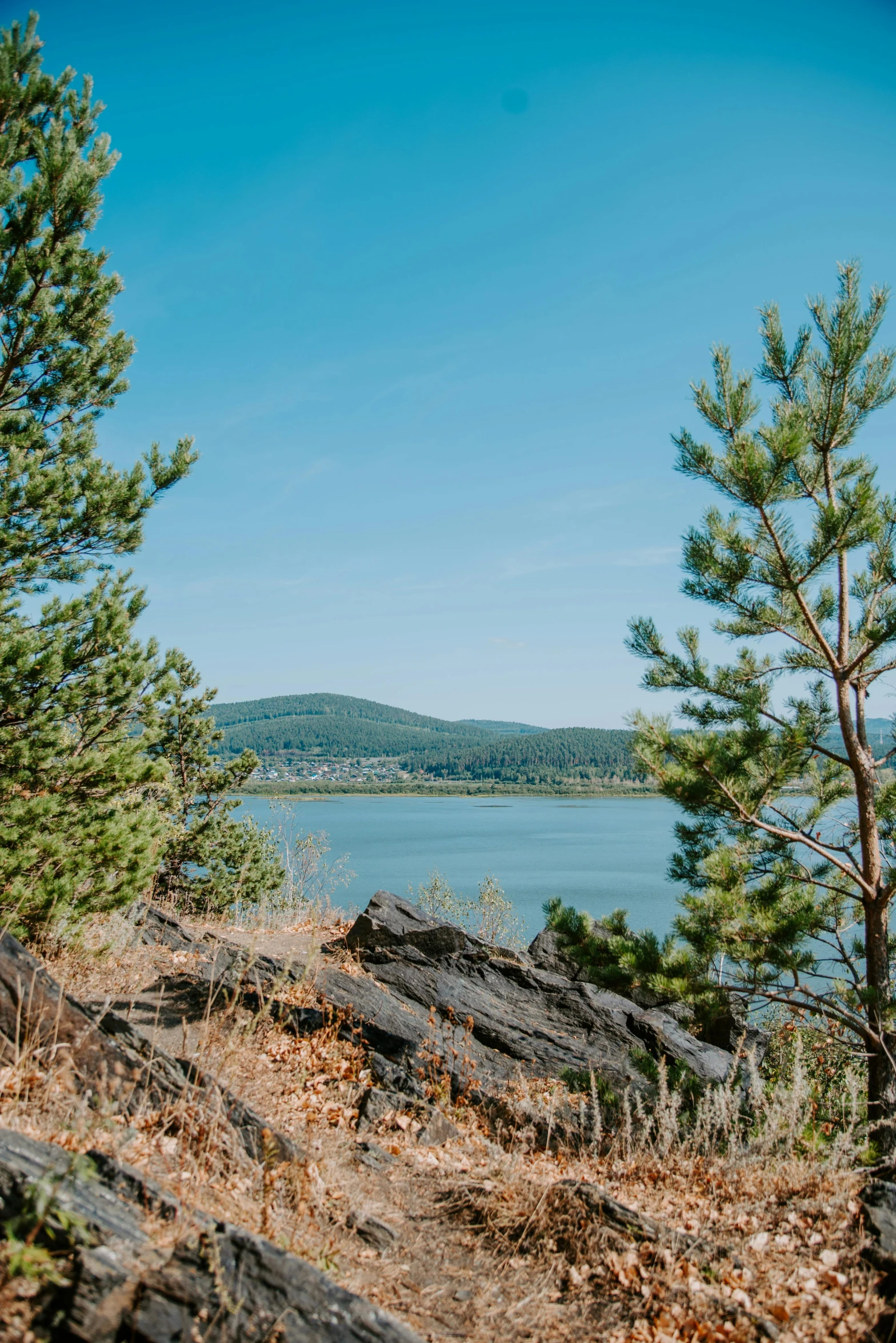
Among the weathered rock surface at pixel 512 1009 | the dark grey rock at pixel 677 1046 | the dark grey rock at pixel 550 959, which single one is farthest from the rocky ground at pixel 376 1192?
the dark grey rock at pixel 550 959

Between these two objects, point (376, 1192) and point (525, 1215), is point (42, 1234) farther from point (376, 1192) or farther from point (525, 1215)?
point (525, 1215)

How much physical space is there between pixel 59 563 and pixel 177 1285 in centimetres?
645

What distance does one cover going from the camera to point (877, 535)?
16.9 ft

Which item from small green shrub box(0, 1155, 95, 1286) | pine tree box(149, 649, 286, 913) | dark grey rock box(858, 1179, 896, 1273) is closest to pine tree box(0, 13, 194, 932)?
small green shrub box(0, 1155, 95, 1286)

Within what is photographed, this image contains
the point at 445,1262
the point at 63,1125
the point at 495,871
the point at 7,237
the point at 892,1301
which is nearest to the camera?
the point at 892,1301

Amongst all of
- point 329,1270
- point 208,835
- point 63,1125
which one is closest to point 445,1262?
point 329,1270

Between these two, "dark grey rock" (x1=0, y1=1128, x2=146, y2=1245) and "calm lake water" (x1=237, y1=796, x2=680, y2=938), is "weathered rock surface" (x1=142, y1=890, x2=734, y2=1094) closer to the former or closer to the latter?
"calm lake water" (x1=237, y1=796, x2=680, y2=938)

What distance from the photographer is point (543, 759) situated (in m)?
153

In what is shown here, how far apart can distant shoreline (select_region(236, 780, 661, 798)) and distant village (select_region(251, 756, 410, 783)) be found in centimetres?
976

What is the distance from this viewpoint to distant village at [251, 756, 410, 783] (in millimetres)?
155375

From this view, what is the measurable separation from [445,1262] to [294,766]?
598 ft

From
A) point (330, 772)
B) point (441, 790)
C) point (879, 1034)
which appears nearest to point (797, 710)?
point (879, 1034)

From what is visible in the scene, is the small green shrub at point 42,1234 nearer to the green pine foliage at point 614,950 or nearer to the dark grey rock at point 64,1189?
the dark grey rock at point 64,1189

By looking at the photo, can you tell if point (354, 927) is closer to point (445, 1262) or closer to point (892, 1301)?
point (445, 1262)
